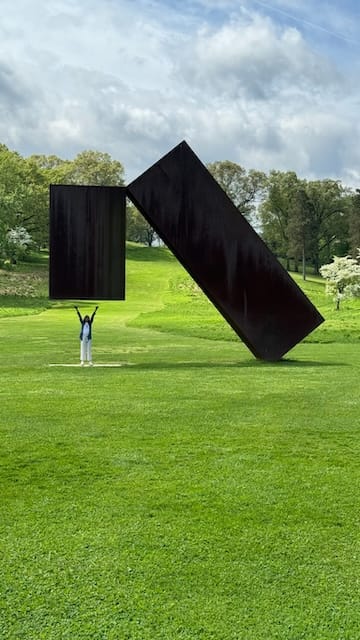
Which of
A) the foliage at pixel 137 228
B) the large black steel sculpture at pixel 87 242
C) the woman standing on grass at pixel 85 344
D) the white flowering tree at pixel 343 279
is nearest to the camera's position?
the large black steel sculpture at pixel 87 242

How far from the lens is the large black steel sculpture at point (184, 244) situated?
12.4 meters

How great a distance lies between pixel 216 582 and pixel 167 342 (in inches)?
636

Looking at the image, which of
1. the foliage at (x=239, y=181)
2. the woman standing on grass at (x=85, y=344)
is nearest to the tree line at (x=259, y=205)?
the foliage at (x=239, y=181)

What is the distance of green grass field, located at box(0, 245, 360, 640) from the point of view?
132 inches

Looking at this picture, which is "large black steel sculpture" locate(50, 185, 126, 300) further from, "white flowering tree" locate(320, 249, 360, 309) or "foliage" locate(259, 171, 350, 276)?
"foliage" locate(259, 171, 350, 276)

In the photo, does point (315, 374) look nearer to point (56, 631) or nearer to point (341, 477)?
point (341, 477)

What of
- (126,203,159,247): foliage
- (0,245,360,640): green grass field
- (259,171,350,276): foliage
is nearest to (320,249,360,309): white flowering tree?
(0,245,360,640): green grass field

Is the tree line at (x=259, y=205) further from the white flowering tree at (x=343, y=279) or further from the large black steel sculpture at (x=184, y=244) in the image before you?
the large black steel sculpture at (x=184, y=244)

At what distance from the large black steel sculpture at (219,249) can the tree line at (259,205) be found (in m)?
35.3

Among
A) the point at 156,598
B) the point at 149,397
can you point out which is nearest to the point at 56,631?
the point at 156,598

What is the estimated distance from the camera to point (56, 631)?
317 centimetres

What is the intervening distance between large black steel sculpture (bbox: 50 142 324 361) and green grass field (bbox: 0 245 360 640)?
7.04 ft

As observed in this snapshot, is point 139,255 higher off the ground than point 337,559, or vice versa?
point 139,255

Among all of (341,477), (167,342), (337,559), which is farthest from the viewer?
(167,342)
